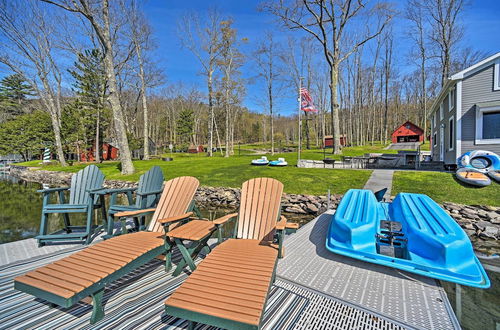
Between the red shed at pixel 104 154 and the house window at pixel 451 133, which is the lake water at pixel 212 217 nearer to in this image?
the house window at pixel 451 133

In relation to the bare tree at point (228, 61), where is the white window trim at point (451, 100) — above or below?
below

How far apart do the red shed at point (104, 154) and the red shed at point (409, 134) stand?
40.0m

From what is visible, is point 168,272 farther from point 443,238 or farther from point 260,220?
point 443,238

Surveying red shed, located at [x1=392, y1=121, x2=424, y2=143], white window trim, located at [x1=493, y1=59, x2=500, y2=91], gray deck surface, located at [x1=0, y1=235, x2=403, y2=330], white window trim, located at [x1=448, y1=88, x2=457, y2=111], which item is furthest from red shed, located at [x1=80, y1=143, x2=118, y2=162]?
red shed, located at [x1=392, y1=121, x2=424, y2=143]

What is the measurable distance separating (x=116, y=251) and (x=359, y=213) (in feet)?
10.4

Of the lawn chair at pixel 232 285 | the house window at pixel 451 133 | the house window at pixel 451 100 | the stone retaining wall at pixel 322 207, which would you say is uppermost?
the house window at pixel 451 100

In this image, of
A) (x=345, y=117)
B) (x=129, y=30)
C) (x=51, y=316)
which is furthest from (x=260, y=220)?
(x=345, y=117)

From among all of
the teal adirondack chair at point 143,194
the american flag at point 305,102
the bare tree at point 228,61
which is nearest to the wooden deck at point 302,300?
the teal adirondack chair at point 143,194

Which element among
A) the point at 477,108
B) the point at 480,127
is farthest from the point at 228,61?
the point at 480,127

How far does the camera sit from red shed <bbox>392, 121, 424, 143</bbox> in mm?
32344

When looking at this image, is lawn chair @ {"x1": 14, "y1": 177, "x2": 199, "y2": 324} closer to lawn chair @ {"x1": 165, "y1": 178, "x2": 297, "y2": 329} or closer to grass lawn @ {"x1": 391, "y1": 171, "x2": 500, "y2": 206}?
lawn chair @ {"x1": 165, "y1": 178, "x2": 297, "y2": 329}

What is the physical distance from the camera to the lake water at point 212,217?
2646 millimetres

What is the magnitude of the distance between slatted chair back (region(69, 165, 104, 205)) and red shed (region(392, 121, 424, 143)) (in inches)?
1510

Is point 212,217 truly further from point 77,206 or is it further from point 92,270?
point 92,270
